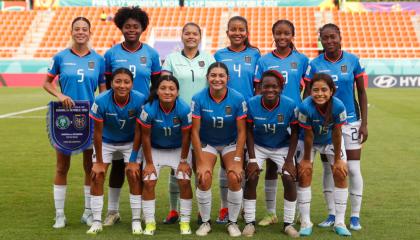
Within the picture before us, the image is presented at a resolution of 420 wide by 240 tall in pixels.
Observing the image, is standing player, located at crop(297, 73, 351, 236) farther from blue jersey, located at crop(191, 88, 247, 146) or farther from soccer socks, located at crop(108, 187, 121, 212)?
soccer socks, located at crop(108, 187, 121, 212)

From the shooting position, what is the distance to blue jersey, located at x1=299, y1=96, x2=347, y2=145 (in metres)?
6.09

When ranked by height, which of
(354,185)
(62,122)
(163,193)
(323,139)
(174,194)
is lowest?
(163,193)

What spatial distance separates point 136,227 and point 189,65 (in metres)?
1.63

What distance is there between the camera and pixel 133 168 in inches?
247

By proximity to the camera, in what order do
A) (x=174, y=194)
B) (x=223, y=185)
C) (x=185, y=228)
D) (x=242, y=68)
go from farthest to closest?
1. (x=174, y=194)
2. (x=223, y=185)
3. (x=242, y=68)
4. (x=185, y=228)

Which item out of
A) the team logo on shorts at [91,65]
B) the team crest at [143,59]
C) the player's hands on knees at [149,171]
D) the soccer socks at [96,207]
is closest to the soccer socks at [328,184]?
the player's hands on knees at [149,171]

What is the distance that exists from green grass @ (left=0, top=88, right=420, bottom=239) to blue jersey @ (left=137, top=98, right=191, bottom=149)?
3.05 ft

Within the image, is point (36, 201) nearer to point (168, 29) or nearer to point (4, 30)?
point (168, 29)

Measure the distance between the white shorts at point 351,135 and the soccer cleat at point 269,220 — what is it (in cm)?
100

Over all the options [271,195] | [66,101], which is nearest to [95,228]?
[66,101]

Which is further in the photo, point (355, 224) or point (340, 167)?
point (355, 224)

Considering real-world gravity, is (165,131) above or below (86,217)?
above

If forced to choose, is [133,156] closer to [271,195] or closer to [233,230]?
[233,230]

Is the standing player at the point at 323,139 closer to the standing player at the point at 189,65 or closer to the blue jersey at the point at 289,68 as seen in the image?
the blue jersey at the point at 289,68
